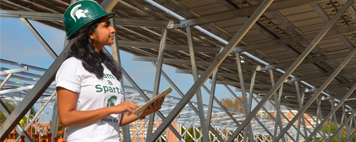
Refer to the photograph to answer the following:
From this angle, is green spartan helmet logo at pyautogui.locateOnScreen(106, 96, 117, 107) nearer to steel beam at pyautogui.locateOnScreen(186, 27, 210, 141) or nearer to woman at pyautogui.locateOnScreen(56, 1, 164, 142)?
woman at pyautogui.locateOnScreen(56, 1, 164, 142)

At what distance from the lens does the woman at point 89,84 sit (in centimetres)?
268

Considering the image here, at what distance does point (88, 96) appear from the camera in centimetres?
281

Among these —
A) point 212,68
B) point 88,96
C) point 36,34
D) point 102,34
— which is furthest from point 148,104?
point 36,34

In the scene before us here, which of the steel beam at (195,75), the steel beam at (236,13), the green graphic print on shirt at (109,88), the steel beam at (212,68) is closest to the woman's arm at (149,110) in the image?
the green graphic print on shirt at (109,88)

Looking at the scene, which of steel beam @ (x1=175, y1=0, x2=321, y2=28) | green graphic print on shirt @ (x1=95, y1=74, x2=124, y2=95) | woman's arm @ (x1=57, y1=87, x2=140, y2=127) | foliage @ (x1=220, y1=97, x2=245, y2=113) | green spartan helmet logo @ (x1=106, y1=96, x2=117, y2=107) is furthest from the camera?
foliage @ (x1=220, y1=97, x2=245, y2=113)

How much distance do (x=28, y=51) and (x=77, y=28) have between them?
319 feet

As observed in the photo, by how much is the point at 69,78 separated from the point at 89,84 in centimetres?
17

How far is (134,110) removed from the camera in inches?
114

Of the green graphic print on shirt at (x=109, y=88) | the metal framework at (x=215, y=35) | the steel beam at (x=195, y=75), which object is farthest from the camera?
the steel beam at (x=195, y=75)

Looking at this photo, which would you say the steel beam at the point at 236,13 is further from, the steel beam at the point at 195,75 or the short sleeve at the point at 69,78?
the short sleeve at the point at 69,78

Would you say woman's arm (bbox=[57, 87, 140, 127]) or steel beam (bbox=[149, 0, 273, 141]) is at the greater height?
steel beam (bbox=[149, 0, 273, 141])

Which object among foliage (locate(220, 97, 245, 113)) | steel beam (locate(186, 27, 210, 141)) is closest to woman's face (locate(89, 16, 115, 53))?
steel beam (locate(186, 27, 210, 141))

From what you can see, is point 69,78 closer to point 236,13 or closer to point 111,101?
point 111,101

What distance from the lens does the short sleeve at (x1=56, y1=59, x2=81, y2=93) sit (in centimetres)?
267
